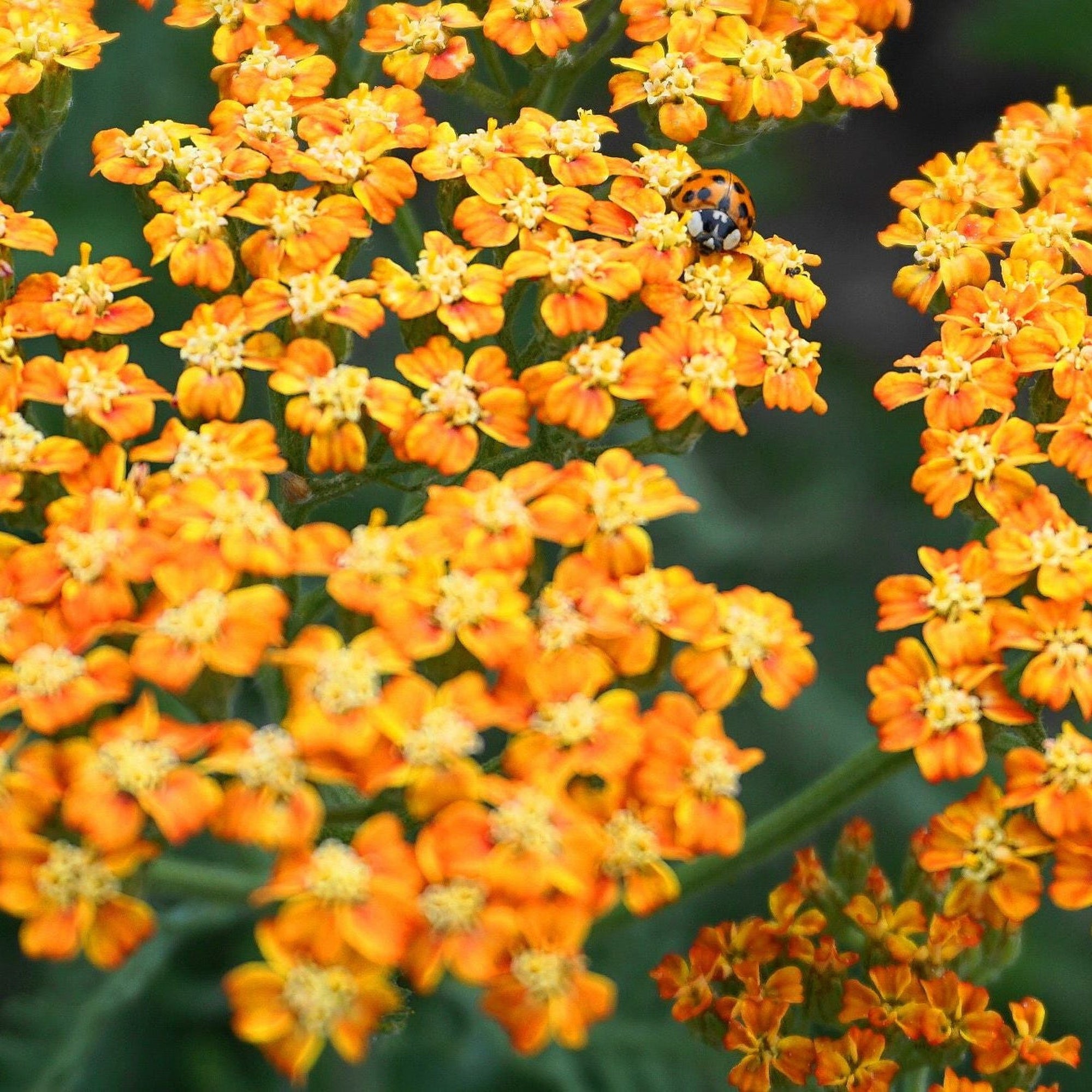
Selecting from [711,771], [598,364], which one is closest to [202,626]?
[711,771]

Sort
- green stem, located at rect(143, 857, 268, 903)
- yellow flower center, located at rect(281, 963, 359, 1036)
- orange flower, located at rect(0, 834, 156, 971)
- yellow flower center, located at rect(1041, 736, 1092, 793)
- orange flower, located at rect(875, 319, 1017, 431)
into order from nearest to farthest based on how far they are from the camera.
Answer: yellow flower center, located at rect(281, 963, 359, 1036)
orange flower, located at rect(0, 834, 156, 971)
yellow flower center, located at rect(1041, 736, 1092, 793)
green stem, located at rect(143, 857, 268, 903)
orange flower, located at rect(875, 319, 1017, 431)

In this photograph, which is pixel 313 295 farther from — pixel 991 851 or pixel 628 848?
pixel 991 851

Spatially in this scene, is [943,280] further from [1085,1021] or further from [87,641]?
[1085,1021]

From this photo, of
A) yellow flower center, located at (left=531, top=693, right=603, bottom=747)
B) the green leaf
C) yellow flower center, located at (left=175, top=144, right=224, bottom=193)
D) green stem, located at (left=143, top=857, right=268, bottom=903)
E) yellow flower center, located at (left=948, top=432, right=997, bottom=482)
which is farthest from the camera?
the green leaf

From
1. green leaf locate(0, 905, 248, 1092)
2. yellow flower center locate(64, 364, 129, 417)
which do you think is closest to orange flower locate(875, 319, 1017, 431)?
yellow flower center locate(64, 364, 129, 417)

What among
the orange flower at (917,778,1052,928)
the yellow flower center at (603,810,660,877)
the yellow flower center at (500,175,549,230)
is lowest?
the orange flower at (917,778,1052,928)

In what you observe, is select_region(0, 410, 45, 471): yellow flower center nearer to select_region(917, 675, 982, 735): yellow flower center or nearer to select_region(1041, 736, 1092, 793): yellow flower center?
select_region(917, 675, 982, 735): yellow flower center
